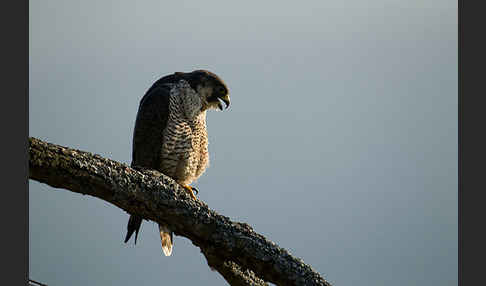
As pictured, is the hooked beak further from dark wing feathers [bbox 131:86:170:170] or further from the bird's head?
dark wing feathers [bbox 131:86:170:170]

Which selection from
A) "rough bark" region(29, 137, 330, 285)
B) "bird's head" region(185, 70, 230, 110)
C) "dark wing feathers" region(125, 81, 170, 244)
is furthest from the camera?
"bird's head" region(185, 70, 230, 110)

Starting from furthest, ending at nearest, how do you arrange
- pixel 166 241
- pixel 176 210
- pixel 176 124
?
pixel 166 241 → pixel 176 124 → pixel 176 210

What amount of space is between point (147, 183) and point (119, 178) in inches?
5.8

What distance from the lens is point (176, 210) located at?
248 cm

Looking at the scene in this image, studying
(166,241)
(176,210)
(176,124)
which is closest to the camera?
(176,210)

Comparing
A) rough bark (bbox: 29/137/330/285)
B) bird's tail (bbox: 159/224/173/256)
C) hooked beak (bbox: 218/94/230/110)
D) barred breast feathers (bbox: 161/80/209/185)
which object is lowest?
bird's tail (bbox: 159/224/173/256)

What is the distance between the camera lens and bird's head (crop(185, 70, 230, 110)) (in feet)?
13.5

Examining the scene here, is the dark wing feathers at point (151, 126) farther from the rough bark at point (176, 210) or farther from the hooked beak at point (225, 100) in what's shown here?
the rough bark at point (176, 210)

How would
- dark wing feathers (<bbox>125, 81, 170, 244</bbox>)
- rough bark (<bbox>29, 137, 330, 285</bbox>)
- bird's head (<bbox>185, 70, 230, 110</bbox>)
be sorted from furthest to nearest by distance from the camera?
bird's head (<bbox>185, 70, 230, 110</bbox>) → dark wing feathers (<bbox>125, 81, 170, 244</bbox>) → rough bark (<bbox>29, 137, 330, 285</bbox>)

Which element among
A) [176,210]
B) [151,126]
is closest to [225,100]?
[151,126]

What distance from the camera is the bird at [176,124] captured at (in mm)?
3971

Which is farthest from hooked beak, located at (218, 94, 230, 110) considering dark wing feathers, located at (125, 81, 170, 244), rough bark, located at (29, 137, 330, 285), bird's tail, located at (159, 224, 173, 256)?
rough bark, located at (29, 137, 330, 285)

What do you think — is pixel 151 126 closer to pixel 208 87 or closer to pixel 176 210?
pixel 208 87

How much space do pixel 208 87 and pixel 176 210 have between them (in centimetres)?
183
